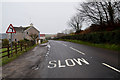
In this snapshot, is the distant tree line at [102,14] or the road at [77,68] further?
the distant tree line at [102,14]

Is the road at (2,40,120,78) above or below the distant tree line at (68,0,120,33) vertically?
below

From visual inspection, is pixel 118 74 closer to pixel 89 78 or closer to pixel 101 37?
pixel 89 78

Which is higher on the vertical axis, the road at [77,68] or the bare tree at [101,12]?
the bare tree at [101,12]

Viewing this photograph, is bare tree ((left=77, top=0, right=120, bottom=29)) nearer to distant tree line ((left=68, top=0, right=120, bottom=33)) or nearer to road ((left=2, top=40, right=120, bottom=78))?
distant tree line ((left=68, top=0, right=120, bottom=33))

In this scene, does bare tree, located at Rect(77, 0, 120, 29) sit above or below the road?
above

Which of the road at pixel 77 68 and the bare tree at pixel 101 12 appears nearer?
the road at pixel 77 68

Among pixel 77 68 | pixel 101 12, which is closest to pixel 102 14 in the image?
pixel 101 12

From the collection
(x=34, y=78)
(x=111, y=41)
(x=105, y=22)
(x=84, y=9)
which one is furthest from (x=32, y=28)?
(x=34, y=78)

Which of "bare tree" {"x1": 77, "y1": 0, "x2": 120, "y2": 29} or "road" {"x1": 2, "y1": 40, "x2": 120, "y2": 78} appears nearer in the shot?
"road" {"x1": 2, "y1": 40, "x2": 120, "y2": 78}

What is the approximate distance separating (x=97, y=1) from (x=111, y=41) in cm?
1185

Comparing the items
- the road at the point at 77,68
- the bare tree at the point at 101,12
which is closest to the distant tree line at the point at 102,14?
the bare tree at the point at 101,12

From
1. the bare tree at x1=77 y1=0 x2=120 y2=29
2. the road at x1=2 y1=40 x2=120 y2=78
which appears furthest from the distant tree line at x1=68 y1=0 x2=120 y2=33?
the road at x1=2 y1=40 x2=120 y2=78

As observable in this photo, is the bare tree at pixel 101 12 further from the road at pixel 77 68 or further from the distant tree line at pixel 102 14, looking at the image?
the road at pixel 77 68

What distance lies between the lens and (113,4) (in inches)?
710
